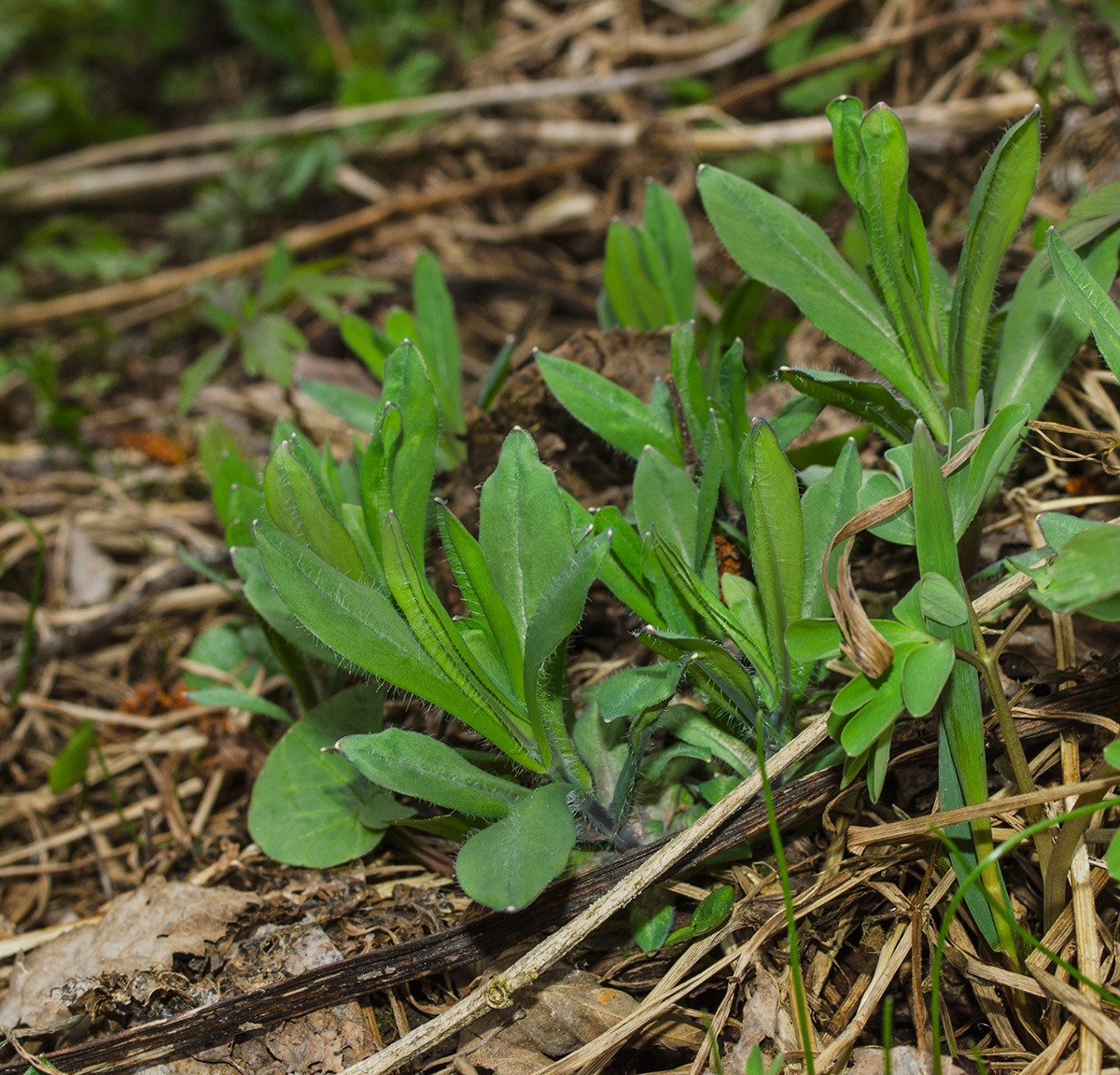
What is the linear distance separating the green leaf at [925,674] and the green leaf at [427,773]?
0.63 meters

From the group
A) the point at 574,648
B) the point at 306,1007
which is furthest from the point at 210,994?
the point at 574,648

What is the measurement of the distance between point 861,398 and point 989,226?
0.35 metres

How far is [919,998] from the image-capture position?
4.58 feet

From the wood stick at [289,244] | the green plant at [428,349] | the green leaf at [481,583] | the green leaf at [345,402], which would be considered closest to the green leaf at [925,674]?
the green leaf at [481,583]

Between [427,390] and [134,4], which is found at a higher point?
[134,4]

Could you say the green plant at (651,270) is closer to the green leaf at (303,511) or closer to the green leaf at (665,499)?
the green leaf at (665,499)

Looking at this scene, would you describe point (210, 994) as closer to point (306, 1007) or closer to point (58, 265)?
point (306, 1007)

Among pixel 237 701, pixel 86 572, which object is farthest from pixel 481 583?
pixel 86 572

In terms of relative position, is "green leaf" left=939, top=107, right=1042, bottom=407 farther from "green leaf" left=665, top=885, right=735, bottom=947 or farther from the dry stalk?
"green leaf" left=665, top=885, right=735, bottom=947

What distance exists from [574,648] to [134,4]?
482 centimetres

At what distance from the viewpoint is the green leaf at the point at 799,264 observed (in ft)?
5.71

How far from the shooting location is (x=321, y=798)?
6.12 feet

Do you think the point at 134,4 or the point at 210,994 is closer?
the point at 210,994

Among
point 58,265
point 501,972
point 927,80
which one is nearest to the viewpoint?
point 501,972
